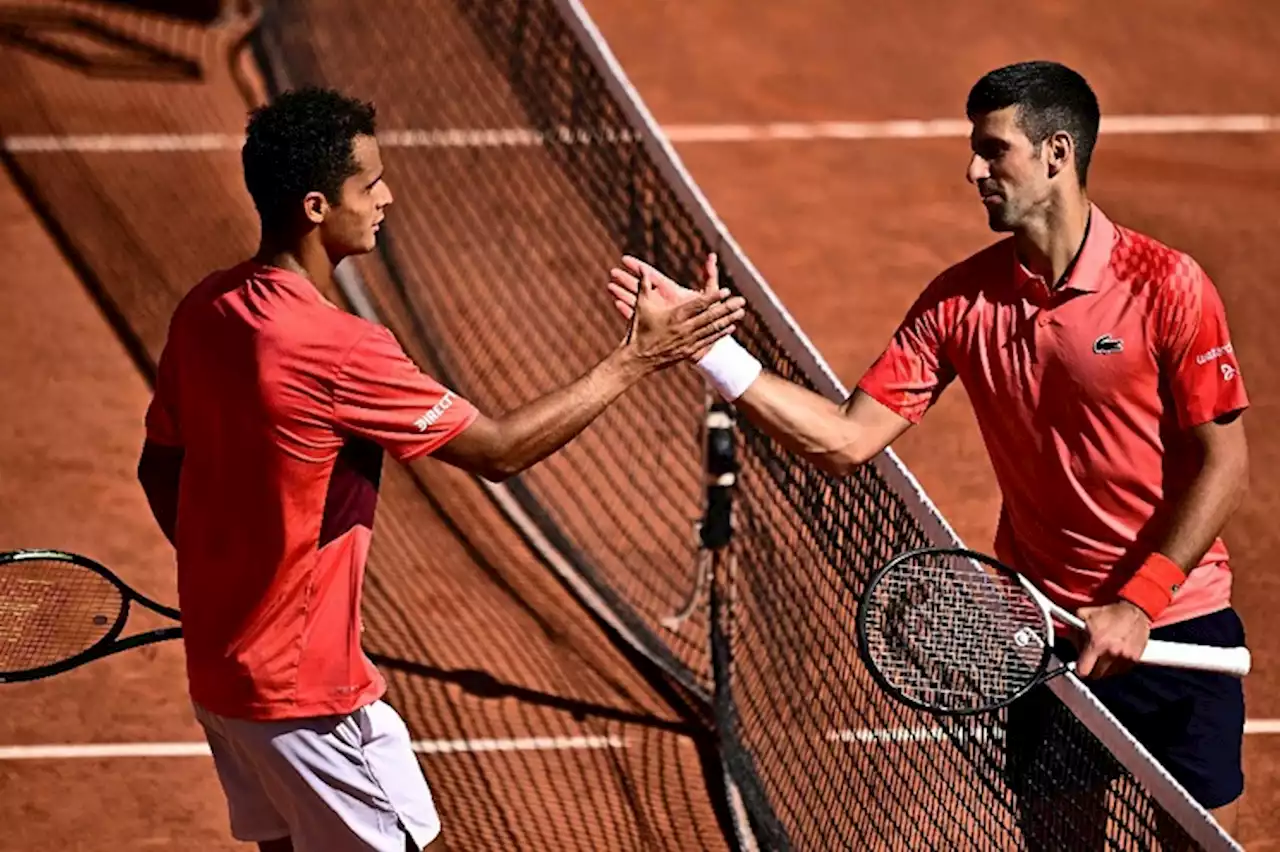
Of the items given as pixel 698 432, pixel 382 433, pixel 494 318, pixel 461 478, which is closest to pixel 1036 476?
pixel 382 433

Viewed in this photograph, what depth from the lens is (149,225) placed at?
964 centimetres

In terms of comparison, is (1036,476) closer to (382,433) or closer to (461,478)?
(382,433)

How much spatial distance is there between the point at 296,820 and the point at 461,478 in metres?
3.65

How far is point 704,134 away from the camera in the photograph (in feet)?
34.8

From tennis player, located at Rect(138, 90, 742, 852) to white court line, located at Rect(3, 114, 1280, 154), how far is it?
5869 millimetres

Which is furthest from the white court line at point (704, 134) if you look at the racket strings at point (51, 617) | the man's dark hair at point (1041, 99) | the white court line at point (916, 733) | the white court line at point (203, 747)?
the man's dark hair at point (1041, 99)

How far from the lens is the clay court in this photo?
6.15 meters

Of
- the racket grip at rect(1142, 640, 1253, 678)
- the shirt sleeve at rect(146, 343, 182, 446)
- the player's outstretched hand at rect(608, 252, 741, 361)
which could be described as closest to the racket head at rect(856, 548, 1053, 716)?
the racket grip at rect(1142, 640, 1253, 678)

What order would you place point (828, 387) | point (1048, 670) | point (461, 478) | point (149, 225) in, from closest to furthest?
point (1048, 670) → point (828, 387) → point (461, 478) → point (149, 225)

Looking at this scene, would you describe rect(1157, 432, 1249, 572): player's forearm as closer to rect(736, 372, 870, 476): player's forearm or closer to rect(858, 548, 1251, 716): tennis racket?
rect(858, 548, 1251, 716): tennis racket

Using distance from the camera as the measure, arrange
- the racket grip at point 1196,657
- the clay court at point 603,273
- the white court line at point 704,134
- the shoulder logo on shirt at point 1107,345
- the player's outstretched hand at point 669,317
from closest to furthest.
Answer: the racket grip at point 1196,657, the shoulder logo on shirt at point 1107,345, the player's outstretched hand at point 669,317, the clay court at point 603,273, the white court line at point 704,134

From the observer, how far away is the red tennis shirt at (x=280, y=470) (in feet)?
13.0

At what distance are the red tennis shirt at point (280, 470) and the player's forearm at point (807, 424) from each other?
838 millimetres

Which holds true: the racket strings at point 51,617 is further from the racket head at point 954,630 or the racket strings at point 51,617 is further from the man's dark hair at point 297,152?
the racket head at point 954,630
